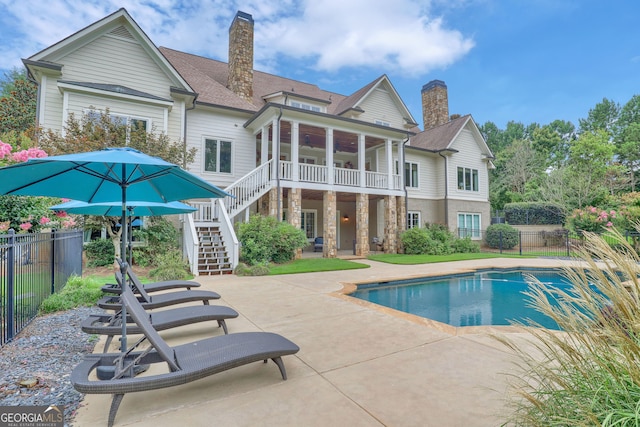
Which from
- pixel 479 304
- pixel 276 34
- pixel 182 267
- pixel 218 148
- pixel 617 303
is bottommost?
pixel 479 304

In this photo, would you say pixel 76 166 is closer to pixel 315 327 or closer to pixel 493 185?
pixel 315 327

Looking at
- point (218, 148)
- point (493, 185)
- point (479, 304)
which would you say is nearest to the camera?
point (479, 304)

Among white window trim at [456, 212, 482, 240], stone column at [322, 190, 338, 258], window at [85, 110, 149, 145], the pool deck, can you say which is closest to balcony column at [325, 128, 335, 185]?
stone column at [322, 190, 338, 258]

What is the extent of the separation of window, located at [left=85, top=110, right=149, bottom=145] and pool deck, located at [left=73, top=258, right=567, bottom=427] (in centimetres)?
872

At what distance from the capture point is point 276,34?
65.0 feet

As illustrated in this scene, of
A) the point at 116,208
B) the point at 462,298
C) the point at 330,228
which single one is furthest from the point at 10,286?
the point at 330,228

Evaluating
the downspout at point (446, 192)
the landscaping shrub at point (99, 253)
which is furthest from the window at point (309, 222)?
the landscaping shrub at point (99, 253)

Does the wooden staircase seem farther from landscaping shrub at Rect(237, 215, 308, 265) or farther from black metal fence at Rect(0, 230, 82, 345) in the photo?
black metal fence at Rect(0, 230, 82, 345)

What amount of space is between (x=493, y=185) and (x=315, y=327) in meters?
37.9

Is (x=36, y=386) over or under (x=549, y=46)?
under

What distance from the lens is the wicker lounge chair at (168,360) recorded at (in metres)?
2.45

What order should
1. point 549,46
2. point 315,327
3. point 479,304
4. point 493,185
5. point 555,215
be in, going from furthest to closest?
point 493,185 < point 555,215 < point 549,46 < point 479,304 < point 315,327

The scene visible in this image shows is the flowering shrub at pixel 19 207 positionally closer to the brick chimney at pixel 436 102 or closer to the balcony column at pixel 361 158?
the balcony column at pixel 361 158

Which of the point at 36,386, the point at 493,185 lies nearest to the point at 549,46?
the point at 493,185
